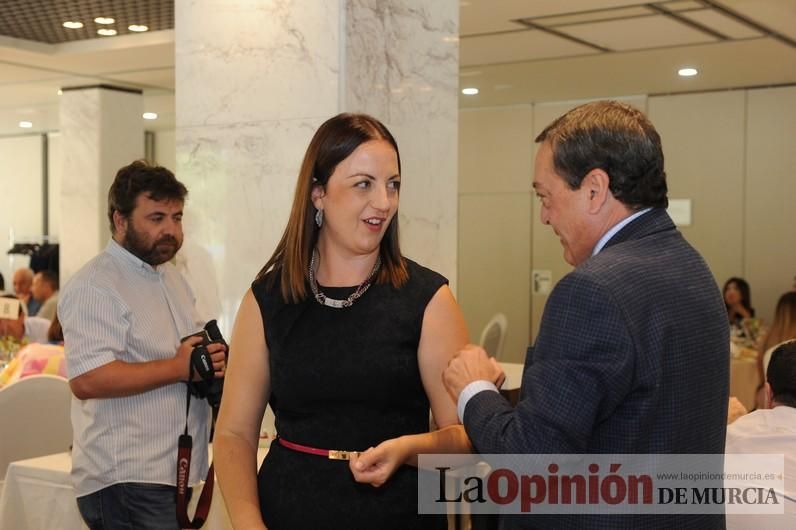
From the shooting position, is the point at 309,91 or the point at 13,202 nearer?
the point at 309,91

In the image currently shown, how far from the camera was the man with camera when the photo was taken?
2787 millimetres

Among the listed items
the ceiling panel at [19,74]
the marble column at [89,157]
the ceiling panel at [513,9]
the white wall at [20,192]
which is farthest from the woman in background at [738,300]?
the white wall at [20,192]

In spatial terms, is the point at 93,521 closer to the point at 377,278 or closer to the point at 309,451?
the point at 309,451

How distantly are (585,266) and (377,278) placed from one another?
1.96ft

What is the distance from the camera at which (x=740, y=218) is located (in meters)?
9.41

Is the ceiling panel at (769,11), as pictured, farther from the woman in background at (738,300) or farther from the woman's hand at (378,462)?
the woman's hand at (378,462)

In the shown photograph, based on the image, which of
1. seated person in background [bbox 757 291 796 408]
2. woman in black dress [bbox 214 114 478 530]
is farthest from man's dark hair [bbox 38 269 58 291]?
woman in black dress [bbox 214 114 478 530]

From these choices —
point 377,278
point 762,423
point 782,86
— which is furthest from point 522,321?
point 377,278

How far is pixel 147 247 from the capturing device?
2979 millimetres

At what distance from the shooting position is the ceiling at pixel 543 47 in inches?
236

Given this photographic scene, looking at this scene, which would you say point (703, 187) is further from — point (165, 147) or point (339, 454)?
point (339, 454)

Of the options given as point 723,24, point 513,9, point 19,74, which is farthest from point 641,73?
point 19,74

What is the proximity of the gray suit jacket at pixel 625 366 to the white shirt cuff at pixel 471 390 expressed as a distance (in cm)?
4

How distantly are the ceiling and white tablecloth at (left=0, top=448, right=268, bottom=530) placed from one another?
11.8ft
